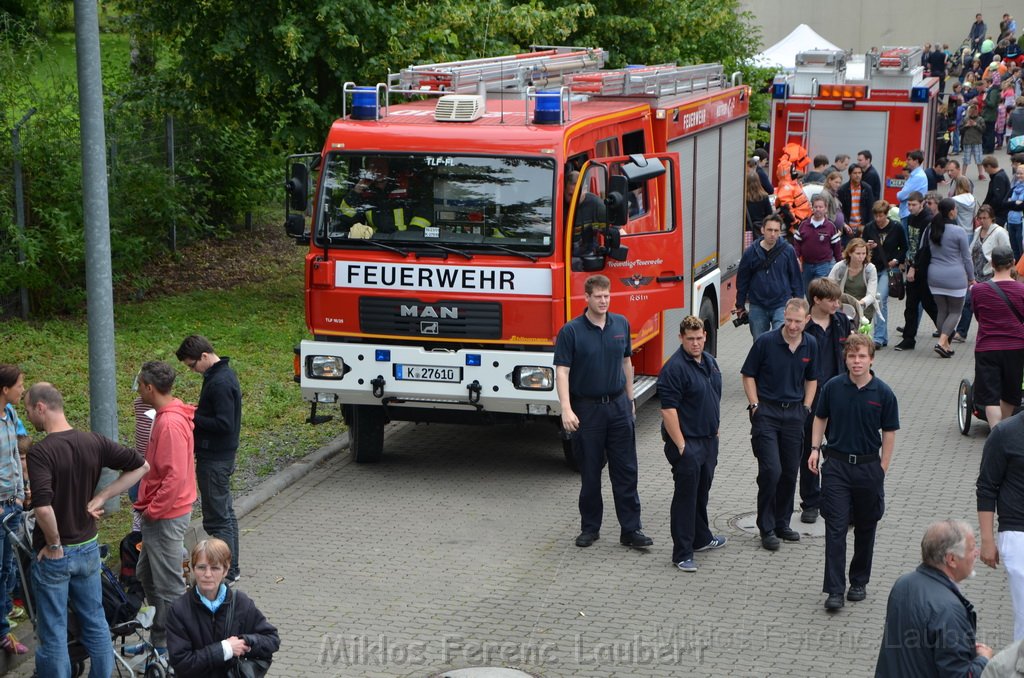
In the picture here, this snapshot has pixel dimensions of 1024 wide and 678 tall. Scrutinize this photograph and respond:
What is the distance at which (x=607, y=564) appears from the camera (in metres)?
9.26

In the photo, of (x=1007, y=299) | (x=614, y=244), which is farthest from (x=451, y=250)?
(x=1007, y=299)

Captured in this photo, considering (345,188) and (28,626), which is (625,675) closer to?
(28,626)

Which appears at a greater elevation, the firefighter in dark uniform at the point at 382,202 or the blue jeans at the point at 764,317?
the firefighter in dark uniform at the point at 382,202

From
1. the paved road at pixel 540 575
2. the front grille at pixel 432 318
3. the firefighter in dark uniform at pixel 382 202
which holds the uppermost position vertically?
the firefighter in dark uniform at pixel 382 202

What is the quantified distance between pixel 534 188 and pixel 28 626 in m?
4.74

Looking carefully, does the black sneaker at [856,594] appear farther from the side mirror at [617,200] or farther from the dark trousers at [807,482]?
the side mirror at [617,200]

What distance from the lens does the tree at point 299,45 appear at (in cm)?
1603

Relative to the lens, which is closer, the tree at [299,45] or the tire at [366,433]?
the tire at [366,433]

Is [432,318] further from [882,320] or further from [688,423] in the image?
[882,320]

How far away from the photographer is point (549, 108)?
Result: 10.7 metres

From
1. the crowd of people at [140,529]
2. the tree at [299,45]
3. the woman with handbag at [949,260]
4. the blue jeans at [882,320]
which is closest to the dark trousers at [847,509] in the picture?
the crowd of people at [140,529]

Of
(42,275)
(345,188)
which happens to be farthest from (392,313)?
(42,275)

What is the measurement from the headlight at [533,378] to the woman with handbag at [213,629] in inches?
183

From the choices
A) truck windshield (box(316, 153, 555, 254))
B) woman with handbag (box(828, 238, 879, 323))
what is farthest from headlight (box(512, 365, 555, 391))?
woman with handbag (box(828, 238, 879, 323))
